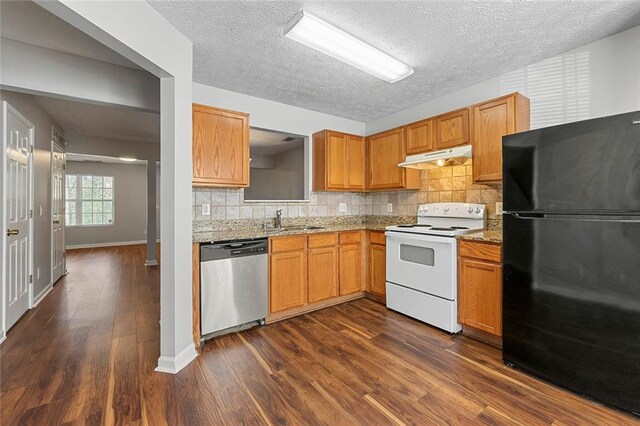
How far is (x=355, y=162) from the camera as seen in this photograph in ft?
12.5

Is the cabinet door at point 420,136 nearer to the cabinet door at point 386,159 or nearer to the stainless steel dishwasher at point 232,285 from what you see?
the cabinet door at point 386,159

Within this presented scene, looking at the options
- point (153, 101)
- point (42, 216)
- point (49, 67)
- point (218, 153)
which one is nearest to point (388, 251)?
point (218, 153)

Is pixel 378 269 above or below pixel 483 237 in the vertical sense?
below

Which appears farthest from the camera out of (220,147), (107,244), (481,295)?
(107,244)

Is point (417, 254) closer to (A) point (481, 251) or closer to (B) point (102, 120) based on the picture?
(A) point (481, 251)

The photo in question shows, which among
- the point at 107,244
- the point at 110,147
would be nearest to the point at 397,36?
the point at 110,147

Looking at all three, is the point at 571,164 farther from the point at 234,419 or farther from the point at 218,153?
the point at 218,153

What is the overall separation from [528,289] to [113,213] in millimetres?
9482

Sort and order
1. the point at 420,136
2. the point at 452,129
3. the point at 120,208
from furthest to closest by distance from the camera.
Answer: the point at 120,208 < the point at 420,136 < the point at 452,129

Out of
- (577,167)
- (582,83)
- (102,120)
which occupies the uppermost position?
(102,120)

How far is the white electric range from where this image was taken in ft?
8.29

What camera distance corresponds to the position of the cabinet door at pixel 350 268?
3.31 meters

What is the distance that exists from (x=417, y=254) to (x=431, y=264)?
18cm

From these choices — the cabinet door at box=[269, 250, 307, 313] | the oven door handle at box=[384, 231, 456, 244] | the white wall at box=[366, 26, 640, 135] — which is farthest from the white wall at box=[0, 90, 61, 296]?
the white wall at box=[366, 26, 640, 135]
